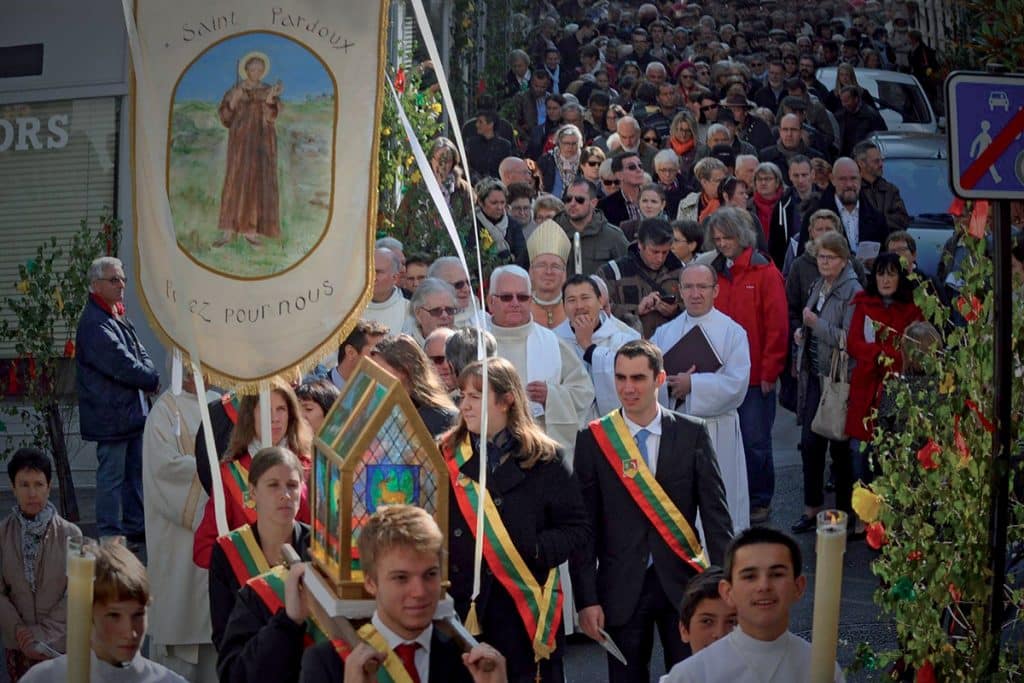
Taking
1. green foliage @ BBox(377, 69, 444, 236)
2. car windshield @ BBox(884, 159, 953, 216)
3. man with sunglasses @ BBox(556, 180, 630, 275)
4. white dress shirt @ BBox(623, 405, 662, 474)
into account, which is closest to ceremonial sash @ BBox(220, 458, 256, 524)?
white dress shirt @ BBox(623, 405, 662, 474)

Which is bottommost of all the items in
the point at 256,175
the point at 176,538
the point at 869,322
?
the point at 176,538

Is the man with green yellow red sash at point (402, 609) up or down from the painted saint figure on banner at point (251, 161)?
down

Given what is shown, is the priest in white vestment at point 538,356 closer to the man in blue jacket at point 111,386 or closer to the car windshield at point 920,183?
the man in blue jacket at point 111,386

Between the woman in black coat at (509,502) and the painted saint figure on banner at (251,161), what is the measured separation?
103 cm

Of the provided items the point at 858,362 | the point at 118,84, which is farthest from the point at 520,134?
the point at 858,362

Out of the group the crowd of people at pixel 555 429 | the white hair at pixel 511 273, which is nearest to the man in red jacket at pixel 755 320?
the crowd of people at pixel 555 429

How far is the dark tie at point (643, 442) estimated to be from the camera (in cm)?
744

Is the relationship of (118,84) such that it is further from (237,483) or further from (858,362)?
(237,483)

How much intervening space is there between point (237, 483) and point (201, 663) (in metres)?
1.44

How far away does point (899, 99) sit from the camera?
23.1 meters

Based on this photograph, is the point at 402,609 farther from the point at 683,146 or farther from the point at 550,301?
the point at 683,146

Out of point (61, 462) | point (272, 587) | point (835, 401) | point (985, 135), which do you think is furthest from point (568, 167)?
point (272, 587)

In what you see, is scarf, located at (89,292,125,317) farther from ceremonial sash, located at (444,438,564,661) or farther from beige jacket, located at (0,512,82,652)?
ceremonial sash, located at (444,438,564,661)

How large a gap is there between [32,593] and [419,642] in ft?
12.0
